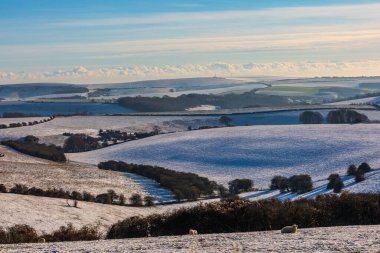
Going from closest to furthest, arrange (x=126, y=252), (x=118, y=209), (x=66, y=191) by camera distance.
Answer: (x=126, y=252), (x=118, y=209), (x=66, y=191)

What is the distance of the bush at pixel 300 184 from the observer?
61844mm

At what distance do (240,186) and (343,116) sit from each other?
75.5m

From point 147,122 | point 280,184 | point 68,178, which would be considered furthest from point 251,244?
point 147,122

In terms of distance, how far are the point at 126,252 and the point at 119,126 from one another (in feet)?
419

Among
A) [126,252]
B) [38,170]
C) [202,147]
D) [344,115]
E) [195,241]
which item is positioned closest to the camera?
[126,252]

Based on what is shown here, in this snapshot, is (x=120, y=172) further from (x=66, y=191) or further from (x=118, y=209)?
(x=118, y=209)

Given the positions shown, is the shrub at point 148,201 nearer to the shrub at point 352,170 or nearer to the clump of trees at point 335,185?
the clump of trees at point 335,185

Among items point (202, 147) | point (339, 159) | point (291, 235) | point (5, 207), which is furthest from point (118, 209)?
point (202, 147)

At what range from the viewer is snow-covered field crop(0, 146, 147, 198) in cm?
6156

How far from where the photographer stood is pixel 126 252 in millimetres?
18500

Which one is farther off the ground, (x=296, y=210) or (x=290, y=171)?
(x=296, y=210)

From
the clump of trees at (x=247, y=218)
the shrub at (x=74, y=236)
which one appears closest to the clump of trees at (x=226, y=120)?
the clump of trees at (x=247, y=218)

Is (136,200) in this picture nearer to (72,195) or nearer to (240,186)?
(72,195)

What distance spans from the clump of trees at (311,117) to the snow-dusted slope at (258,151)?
2281 cm
